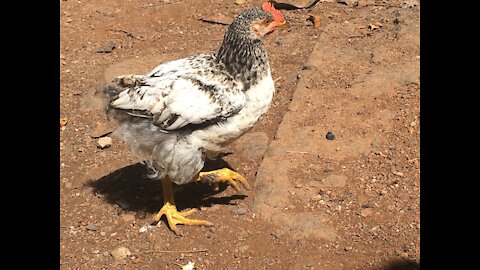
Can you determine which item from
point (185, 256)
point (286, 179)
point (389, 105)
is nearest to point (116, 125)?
point (185, 256)

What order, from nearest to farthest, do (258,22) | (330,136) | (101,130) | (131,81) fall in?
1. (258,22)
2. (131,81)
3. (330,136)
4. (101,130)

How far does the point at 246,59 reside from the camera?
4.00m

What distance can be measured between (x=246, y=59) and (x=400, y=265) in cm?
174

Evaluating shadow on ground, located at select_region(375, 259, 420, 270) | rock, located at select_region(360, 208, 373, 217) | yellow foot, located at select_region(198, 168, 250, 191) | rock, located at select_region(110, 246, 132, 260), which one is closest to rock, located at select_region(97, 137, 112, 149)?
yellow foot, located at select_region(198, 168, 250, 191)

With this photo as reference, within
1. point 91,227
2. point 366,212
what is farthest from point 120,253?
point 366,212

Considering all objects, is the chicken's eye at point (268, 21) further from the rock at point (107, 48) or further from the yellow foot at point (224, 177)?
the rock at point (107, 48)

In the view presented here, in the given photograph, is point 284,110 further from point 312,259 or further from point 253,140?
point 312,259

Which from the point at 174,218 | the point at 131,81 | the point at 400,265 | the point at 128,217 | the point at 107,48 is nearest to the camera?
the point at 400,265

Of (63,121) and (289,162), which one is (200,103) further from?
(63,121)

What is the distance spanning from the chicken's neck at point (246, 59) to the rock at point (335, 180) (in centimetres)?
107

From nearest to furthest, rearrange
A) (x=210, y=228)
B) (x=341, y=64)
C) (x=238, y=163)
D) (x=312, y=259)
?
(x=312, y=259), (x=210, y=228), (x=238, y=163), (x=341, y=64)

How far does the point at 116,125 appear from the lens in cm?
435

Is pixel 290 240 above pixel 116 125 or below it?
below

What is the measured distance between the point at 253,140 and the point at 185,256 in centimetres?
145
